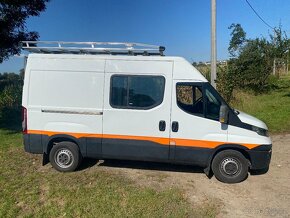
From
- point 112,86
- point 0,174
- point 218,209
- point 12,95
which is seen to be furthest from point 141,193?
point 12,95

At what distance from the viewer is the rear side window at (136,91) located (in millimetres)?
6645

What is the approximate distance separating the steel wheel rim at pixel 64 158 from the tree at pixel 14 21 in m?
6.65

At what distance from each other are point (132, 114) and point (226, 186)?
2158 millimetres

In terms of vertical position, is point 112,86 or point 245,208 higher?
point 112,86

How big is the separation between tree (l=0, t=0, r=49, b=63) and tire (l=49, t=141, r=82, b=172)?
6584 millimetres

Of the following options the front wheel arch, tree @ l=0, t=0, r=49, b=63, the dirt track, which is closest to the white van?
the front wheel arch

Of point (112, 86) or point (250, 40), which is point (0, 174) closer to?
point (112, 86)

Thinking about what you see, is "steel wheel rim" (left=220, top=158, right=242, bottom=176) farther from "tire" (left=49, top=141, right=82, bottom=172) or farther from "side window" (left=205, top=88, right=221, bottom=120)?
"tire" (left=49, top=141, right=82, bottom=172)

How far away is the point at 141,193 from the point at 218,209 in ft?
4.21

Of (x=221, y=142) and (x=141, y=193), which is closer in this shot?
(x=141, y=193)

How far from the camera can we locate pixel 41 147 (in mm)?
7035

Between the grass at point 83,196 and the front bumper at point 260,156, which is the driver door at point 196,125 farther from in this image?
the grass at point 83,196

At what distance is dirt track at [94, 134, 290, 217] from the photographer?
5.50 meters

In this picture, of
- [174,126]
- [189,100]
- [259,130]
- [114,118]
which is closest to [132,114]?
[114,118]
